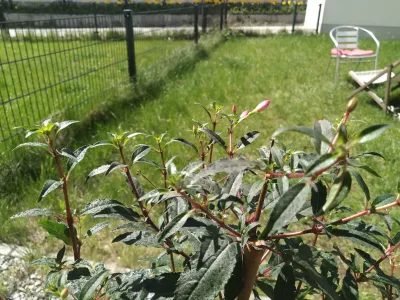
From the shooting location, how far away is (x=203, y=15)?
27.4 ft

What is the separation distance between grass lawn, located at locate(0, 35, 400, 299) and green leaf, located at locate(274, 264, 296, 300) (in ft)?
1.63

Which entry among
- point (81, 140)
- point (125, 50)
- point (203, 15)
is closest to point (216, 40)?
point (203, 15)

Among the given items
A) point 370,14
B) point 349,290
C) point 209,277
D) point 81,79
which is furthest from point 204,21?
point 209,277

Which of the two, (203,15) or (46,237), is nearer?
(46,237)

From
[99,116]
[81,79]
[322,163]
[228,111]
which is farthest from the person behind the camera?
[228,111]

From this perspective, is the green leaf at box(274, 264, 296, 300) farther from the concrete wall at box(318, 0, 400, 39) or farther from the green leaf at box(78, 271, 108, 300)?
the concrete wall at box(318, 0, 400, 39)

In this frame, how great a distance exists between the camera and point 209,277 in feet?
1.86

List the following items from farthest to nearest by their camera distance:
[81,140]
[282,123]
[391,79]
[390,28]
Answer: [390,28], [391,79], [282,123], [81,140]

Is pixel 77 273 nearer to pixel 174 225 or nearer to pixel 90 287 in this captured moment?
pixel 90 287

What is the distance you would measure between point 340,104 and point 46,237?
368 cm

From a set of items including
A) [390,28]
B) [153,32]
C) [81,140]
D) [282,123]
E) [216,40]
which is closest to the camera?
[81,140]

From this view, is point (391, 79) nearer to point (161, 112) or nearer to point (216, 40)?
point (161, 112)

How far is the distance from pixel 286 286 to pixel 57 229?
19.5 inches

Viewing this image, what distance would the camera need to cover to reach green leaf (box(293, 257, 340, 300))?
577 millimetres
